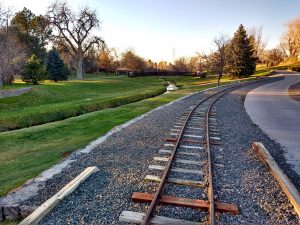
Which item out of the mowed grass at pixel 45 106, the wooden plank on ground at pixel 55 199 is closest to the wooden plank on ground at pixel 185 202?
the wooden plank on ground at pixel 55 199

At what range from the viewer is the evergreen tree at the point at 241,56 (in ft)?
187

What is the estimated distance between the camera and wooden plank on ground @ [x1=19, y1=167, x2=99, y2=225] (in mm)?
4777

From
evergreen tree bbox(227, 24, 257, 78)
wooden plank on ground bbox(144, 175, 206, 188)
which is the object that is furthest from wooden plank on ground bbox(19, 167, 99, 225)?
evergreen tree bbox(227, 24, 257, 78)

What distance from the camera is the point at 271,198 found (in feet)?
18.9

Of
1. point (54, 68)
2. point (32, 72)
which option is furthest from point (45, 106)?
point (54, 68)

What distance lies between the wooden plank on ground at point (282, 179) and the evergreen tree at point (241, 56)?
5177 cm

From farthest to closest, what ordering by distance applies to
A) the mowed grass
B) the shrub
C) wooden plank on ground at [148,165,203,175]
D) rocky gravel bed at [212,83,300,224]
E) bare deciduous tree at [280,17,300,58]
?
bare deciduous tree at [280,17,300,58], the shrub, the mowed grass, wooden plank on ground at [148,165,203,175], rocky gravel bed at [212,83,300,224]

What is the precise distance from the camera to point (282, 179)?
6.46 m

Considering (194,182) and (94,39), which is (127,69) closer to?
(94,39)

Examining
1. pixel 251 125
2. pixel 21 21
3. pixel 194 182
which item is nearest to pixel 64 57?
pixel 21 21

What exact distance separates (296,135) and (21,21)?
65.1 metres

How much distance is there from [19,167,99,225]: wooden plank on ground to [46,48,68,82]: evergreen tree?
42.1 m

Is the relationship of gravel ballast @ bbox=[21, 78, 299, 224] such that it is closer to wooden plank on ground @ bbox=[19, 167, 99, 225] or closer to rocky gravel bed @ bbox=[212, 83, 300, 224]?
rocky gravel bed @ bbox=[212, 83, 300, 224]

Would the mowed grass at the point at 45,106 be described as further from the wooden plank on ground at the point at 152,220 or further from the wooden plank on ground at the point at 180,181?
the wooden plank on ground at the point at 152,220
